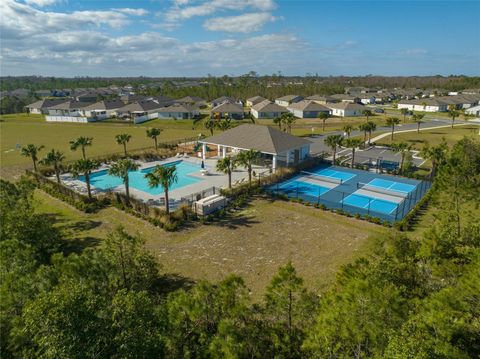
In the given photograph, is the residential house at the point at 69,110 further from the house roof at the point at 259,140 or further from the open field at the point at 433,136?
the open field at the point at 433,136

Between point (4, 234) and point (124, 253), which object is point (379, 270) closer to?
point (124, 253)

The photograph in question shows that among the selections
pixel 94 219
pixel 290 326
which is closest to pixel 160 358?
pixel 290 326

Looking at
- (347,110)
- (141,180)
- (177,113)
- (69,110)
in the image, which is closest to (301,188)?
(141,180)

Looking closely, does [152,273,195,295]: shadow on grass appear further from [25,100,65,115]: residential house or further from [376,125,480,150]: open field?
[25,100,65,115]: residential house

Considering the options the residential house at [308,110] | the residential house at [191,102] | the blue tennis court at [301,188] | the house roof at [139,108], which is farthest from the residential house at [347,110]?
the blue tennis court at [301,188]

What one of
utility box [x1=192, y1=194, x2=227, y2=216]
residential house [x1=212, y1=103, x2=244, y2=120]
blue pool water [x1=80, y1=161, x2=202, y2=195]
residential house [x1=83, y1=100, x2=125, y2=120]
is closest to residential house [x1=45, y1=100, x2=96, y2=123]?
residential house [x1=83, y1=100, x2=125, y2=120]

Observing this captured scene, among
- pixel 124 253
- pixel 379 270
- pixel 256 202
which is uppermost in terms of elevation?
pixel 379 270
